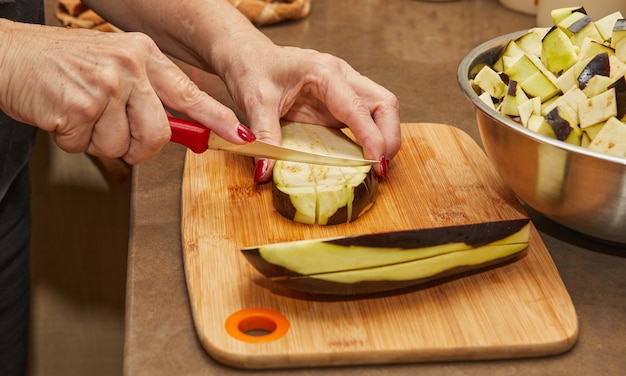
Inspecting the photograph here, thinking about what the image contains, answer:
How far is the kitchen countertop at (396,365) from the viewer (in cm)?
103

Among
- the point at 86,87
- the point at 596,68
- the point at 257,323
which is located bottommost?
the point at 257,323

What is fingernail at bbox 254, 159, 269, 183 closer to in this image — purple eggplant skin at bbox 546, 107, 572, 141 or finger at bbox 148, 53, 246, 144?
finger at bbox 148, 53, 246, 144

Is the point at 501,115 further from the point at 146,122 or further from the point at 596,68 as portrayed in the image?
the point at 146,122

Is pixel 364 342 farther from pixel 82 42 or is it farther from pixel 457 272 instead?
pixel 82 42

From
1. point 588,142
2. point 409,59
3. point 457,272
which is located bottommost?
point 409,59

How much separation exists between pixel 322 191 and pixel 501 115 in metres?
0.29

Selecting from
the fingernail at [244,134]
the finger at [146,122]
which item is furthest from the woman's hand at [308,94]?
the finger at [146,122]

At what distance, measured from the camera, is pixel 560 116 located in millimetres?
1129

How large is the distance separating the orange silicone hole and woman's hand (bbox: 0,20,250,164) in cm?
29

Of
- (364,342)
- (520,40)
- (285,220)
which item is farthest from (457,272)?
(520,40)

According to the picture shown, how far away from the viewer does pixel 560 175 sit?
1.10m

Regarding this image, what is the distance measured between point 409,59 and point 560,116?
2.74 ft

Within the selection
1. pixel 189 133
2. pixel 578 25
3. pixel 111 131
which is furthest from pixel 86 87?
pixel 578 25

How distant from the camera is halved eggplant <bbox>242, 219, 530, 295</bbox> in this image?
1.04 m
